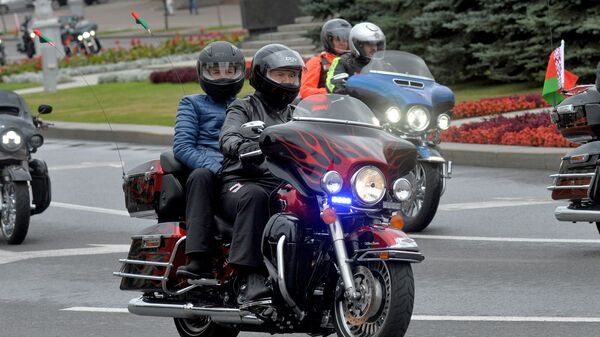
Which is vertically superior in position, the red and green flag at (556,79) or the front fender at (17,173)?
the red and green flag at (556,79)

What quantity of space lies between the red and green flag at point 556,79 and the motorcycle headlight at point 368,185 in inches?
169

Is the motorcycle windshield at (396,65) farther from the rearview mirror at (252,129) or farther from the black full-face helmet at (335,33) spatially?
the rearview mirror at (252,129)

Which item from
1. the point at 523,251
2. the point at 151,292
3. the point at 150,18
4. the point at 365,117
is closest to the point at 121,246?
the point at 523,251

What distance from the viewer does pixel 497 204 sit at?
14.1 metres

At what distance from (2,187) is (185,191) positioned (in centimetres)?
548

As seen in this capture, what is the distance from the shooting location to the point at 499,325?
27.6 feet

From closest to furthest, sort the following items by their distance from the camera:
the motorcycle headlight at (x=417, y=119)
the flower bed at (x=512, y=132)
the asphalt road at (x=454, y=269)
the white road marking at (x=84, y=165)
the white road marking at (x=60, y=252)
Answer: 1. the asphalt road at (x=454, y=269)
2. the white road marking at (x=60, y=252)
3. the motorcycle headlight at (x=417, y=119)
4. the flower bed at (x=512, y=132)
5. the white road marking at (x=84, y=165)

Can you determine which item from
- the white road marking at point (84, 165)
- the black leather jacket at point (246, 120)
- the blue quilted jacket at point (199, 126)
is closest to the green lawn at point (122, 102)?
the white road marking at point (84, 165)

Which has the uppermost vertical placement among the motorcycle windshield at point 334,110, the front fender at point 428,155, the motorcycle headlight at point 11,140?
the motorcycle windshield at point 334,110

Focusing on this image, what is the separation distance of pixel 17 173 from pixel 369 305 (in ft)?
21.8

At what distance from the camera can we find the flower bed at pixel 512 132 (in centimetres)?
1761

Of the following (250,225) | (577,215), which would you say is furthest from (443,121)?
(250,225)

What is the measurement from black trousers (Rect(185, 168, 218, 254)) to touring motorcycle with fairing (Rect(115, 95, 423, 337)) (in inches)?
11.6

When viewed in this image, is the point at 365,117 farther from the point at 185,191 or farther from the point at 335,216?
the point at 185,191
